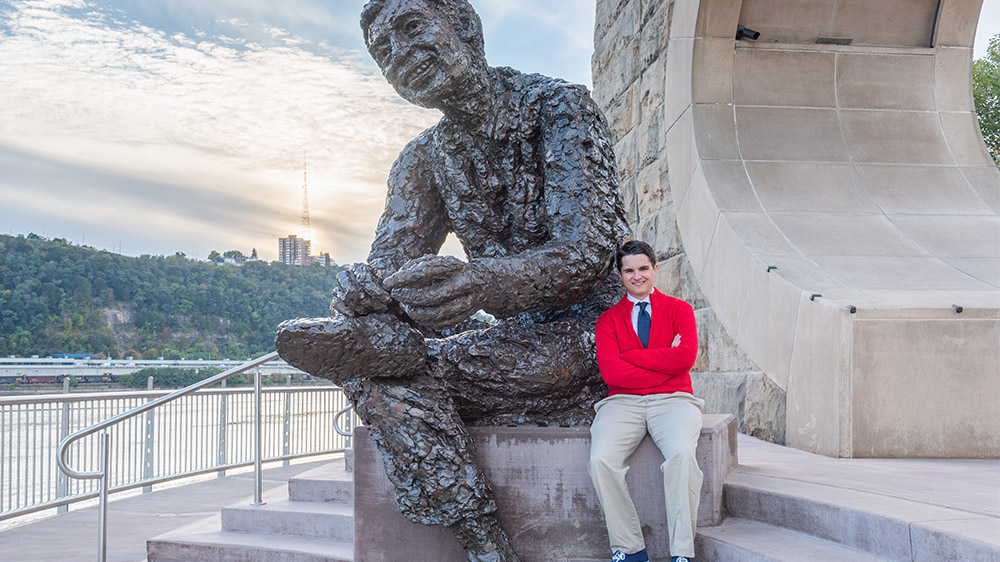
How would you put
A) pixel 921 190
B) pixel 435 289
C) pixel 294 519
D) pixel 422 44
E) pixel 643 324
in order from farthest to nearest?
pixel 921 190, pixel 294 519, pixel 643 324, pixel 422 44, pixel 435 289

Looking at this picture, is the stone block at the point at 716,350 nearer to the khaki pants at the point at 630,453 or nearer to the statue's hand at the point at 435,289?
the khaki pants at the point at 630,453

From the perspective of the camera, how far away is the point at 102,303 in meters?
32.9

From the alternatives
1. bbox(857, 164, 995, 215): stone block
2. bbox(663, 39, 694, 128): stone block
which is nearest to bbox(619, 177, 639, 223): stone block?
bbox(663, 39, 694, 128): stone block

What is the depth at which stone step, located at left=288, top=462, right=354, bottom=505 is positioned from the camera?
3.91m

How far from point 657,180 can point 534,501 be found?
449 centimetres

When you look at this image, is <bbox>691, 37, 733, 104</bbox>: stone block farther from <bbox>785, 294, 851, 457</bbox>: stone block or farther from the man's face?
the man's face

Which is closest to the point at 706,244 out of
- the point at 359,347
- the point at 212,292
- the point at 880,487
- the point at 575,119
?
the point at 880,487

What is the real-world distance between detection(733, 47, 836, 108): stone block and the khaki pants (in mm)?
4056

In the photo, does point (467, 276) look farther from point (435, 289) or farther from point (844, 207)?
point (844, 207)

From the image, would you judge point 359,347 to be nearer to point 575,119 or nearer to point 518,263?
point 518,263

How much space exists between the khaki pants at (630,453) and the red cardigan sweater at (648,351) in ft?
0.19

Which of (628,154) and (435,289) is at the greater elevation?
(628,154)

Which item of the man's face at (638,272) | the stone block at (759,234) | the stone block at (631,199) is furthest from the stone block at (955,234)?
the man's face at (638,272)

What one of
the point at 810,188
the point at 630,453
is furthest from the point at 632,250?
the point at 810,188
